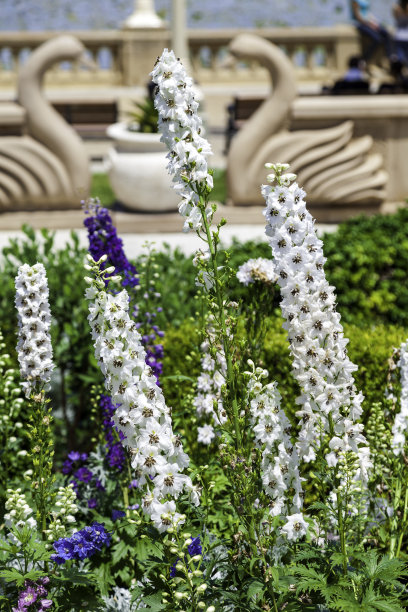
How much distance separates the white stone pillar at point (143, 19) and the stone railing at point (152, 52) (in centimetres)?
16

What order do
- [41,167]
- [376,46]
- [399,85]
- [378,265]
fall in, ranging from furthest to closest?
1. [376,46]
2. [399,85]
3. [41,167]
4. [378,265]

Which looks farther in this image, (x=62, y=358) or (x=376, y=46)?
(x=376, y=46)

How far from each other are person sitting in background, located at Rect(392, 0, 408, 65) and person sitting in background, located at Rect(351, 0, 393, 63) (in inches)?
44.5

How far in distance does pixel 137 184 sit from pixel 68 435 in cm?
461

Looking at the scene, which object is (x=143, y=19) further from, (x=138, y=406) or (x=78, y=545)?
(x=138, y=406)

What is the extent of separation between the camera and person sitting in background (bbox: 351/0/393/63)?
651 inches

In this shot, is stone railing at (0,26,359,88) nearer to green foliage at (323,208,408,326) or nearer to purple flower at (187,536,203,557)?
green foliage at (323,208,408,326)

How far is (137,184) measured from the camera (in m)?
9.26

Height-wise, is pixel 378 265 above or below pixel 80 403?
above

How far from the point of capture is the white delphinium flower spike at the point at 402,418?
342 centimetres

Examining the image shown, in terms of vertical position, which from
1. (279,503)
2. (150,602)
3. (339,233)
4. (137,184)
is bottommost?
(150,602)

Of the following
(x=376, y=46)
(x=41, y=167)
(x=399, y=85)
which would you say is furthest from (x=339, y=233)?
(x=376, y=46)

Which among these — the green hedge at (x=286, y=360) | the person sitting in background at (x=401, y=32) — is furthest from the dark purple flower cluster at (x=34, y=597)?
the person sitting in background at (x=401, y=32)

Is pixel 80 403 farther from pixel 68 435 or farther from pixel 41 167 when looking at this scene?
pixel 41 167
